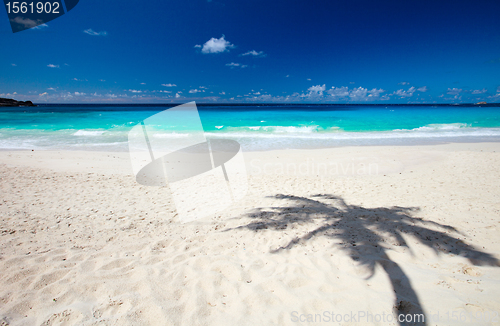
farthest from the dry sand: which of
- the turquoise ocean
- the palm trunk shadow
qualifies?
the turquoise ocean

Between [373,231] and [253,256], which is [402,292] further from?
[253,256]

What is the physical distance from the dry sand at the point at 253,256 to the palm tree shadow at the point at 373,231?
0.07ft

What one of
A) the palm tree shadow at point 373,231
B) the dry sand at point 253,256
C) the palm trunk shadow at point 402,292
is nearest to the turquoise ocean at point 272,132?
the dry sand at point 253,256

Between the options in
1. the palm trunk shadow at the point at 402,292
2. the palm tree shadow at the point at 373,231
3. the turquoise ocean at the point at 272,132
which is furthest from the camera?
the turquoise ocean at the point at 272,132

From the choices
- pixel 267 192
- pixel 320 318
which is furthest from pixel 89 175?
pixel 320 318

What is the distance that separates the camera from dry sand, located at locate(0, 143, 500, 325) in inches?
89.9

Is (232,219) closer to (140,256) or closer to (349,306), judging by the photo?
(140,256)

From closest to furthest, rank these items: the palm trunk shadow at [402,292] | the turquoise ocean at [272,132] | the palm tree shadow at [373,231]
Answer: the palm trunk shadow at [402,292]
the palm tree shadow at [373,231]
the turquoise ocean at [272,132]

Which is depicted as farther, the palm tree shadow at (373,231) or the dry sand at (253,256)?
the palm tree shadow at (373,231)

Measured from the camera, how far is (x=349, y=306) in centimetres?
232

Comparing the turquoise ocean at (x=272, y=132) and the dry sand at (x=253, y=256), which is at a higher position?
the turquoise ocean at (x=272, y=132)

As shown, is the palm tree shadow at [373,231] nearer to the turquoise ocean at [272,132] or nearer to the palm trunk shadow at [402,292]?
the palm trunk shadow at [402,292]

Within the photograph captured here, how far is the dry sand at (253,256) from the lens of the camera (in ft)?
7.49

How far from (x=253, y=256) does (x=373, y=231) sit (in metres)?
2.19
